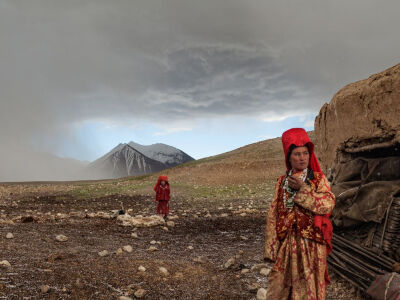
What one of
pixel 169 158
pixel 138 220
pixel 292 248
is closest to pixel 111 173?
pixel 169 158

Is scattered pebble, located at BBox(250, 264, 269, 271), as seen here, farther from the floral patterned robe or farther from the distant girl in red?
the distant girl in red

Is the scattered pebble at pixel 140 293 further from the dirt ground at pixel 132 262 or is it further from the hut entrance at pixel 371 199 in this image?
the hut entrance at pixel 371 199

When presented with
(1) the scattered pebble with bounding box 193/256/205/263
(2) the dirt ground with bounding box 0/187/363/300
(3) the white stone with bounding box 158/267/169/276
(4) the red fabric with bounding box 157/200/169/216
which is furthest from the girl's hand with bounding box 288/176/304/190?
(4) the red fabric with bounding box 157/200/169/216

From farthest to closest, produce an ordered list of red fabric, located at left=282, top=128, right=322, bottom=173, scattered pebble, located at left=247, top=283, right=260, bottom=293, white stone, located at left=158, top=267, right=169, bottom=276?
white stone, located at left=158, top=267, right=169, bottom=276 < scattered pebble, located at left=247, top=283, right=260, bottom=293 < red fabric, located at left=282, top=128, right=322, bottom=173

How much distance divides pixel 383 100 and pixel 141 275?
4.93m

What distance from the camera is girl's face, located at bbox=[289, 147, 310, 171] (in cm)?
336

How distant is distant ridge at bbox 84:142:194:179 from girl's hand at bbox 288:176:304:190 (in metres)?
107

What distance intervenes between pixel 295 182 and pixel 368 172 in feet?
9.49

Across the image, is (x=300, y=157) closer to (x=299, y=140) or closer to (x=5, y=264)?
(x=299, y=140)

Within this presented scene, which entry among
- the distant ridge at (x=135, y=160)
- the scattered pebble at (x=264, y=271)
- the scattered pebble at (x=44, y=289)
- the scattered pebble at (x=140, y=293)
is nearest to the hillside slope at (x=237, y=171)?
the scattered pebble at (x=264, y=271)

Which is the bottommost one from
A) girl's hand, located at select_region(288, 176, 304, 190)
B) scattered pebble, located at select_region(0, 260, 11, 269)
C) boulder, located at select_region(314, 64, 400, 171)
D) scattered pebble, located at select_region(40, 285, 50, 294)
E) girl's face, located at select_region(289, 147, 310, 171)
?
scattered pebble, located at select_region(40, 285, 50, 294)

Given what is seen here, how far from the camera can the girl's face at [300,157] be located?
3.36m

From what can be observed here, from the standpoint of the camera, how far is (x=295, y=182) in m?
3.28

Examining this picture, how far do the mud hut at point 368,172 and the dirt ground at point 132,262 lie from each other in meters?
0.72
